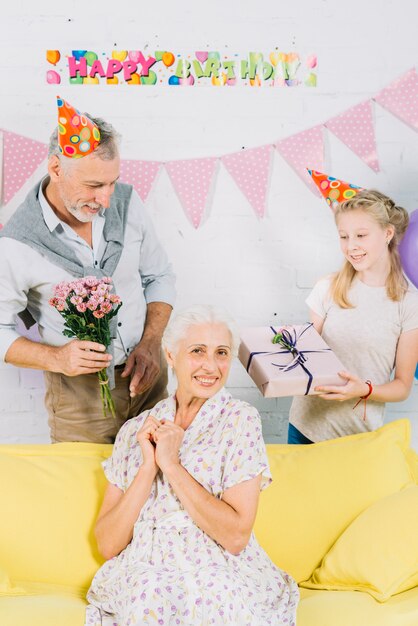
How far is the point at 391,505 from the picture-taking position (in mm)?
2268

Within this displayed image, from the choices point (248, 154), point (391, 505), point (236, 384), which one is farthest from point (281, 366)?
point (248, 154)

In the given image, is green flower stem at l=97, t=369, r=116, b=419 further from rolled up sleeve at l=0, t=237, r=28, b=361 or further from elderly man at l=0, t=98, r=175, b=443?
rolled up sleeve at l=0, t=237, r=28, b=361

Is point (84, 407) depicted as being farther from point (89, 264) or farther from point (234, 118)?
point (234, 118)

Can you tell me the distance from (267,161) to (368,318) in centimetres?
79

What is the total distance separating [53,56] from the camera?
2.88 m

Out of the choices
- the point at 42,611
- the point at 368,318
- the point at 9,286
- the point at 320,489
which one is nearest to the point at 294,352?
the point at 368,318

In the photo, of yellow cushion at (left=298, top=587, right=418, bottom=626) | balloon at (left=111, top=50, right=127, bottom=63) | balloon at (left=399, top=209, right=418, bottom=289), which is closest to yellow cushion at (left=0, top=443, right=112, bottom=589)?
yellow cushion at (left=298, top=587, right=418, bottom=626)

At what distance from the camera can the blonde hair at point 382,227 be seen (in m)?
2.66

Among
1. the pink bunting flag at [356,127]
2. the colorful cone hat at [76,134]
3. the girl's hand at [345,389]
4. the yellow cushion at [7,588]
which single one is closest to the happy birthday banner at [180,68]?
the pink bunting flag at [356,127]

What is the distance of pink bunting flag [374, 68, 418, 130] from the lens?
122 inches

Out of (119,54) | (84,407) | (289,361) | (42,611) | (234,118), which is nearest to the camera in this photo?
(42,611)

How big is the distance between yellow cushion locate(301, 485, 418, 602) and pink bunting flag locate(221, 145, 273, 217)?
1314mm

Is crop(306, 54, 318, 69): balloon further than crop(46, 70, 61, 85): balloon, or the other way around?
crop(306, 54, 318, 69): balloon

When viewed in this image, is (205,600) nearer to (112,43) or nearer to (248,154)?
(248,154)
